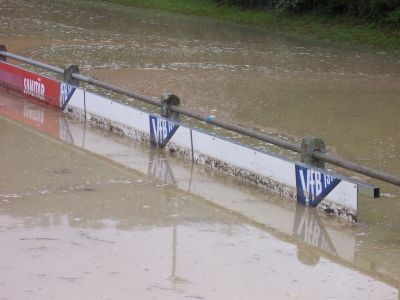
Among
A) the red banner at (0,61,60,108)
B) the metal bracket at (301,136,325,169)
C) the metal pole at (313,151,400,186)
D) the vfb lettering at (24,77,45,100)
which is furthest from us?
the vfb lettering at (24,77,45,100)

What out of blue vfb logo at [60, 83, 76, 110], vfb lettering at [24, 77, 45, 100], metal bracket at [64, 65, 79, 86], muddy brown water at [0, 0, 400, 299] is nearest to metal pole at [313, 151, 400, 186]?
muddy brown water at [0, 0, 400, 299]

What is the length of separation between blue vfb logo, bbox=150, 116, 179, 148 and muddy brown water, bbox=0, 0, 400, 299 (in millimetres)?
253

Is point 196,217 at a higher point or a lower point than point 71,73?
lower

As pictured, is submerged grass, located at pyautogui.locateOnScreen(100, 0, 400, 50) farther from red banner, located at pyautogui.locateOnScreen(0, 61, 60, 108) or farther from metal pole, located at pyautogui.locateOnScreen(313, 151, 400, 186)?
metal pole, located at pyautogui.locateOnScreen(313, 151, 400, 186)

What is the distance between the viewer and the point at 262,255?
25.5 feet

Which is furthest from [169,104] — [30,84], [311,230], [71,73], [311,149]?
[30,84]

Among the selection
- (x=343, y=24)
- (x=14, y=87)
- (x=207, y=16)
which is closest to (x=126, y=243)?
(x=14, y=87)

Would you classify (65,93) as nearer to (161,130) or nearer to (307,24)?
(161,130)

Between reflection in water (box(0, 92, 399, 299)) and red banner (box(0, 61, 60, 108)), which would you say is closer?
reflection in water (box(0, 92, 399, 299))

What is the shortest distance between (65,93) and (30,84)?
4.40 ft

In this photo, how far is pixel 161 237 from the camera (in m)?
8.12

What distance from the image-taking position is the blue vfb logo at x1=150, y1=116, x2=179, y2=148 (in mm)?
11495

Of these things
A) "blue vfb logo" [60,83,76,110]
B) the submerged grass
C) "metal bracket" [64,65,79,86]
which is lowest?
the submerged grass

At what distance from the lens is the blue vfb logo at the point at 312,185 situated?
8875 millimetres
